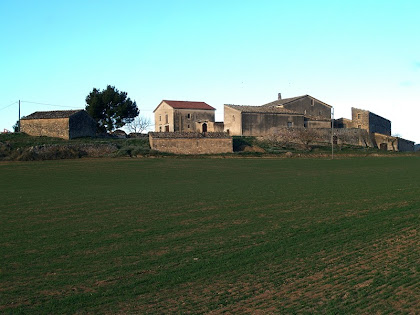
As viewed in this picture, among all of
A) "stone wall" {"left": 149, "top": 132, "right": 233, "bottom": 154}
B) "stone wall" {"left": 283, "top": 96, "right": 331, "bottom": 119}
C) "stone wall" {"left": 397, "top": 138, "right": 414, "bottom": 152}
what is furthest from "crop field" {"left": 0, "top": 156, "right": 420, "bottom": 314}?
"stone wall" {"left": 397, "top": 138, "right": 414, "bottom": 152}

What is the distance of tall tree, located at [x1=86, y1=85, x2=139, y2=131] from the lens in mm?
75375

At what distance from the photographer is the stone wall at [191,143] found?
5772 cm

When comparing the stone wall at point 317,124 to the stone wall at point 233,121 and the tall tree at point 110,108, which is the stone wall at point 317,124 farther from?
the tall tree at point 110,108

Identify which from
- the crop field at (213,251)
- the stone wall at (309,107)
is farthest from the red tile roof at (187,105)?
the crop field at (213,251)

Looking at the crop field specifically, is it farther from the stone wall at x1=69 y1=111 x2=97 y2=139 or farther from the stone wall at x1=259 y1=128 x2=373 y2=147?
the stone wall at x1=259 y1=128 x2=373 y2=147

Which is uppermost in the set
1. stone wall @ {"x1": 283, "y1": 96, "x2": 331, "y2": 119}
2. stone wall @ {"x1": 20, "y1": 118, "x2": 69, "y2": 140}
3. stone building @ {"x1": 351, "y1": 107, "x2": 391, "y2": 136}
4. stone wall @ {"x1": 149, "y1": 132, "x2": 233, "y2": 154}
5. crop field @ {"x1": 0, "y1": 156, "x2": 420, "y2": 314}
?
stone wall @ {"x1": 283, "y1": 96, "x2": 331, "y2": 119}

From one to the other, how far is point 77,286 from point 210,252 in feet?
12.6

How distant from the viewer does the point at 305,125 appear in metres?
73.2

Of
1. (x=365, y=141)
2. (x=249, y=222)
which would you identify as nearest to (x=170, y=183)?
(x=249, y=222)

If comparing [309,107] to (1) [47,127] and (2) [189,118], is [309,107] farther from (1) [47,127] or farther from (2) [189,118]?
(1) [47,127]

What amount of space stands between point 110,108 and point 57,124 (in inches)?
593

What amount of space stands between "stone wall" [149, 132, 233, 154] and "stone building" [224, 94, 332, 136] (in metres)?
9.63

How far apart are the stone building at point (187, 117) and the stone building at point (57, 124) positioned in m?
13.3

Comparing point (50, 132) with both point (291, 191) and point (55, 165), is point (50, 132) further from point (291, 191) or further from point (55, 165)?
point (291, 191)
